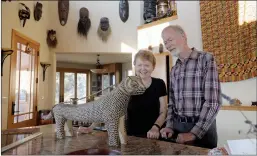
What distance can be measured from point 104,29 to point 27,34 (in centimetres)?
130

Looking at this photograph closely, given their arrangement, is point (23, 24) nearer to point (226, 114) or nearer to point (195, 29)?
point (195, 29)

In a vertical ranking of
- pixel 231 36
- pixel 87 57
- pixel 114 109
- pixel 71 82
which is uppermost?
pixel 87 57

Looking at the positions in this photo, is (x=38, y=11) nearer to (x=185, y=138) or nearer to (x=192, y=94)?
(x=192, y=94)

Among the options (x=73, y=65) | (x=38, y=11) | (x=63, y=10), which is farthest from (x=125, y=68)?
(x=38, y=11)

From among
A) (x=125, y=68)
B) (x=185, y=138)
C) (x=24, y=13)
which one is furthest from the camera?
(x=125, y=68)

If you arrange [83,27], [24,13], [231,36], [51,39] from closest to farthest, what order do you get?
[231,36], [24,13], [51,39], [83,27]

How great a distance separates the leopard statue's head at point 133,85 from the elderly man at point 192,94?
0.84 feet

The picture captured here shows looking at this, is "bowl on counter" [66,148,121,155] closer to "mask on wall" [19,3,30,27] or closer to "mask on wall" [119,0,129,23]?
"mask on wall" [19,3,30,27]

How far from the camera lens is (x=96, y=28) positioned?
380 centimetres

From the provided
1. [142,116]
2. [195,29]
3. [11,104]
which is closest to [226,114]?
[195,29]

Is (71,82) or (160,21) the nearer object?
(160,21)

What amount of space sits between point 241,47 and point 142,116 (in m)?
1.68

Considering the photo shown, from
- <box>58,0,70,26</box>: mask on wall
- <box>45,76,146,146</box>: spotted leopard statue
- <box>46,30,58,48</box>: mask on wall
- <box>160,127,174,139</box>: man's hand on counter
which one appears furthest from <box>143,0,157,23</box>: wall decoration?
<box>45,76,146,146</box>: spotted leopard statue

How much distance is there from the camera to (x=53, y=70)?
367cm
